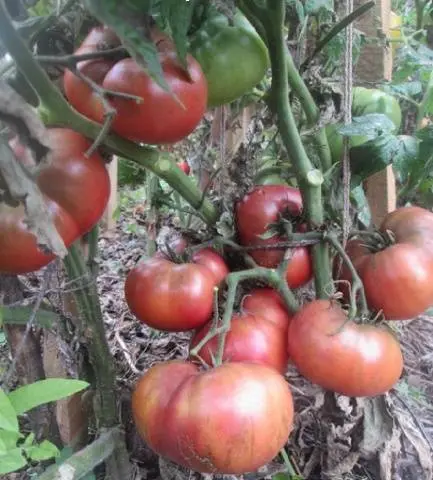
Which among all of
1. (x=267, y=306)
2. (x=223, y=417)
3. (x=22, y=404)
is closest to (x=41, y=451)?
(x=22, y=404)

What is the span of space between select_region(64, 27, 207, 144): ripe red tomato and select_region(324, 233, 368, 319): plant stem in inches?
10.8

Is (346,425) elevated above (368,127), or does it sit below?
below

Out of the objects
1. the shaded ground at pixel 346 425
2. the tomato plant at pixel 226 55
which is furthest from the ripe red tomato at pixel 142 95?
the shaded ground at pixel 346 425

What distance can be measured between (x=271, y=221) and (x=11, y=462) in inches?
17.6

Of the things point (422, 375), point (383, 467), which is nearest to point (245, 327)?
point (383, 467)

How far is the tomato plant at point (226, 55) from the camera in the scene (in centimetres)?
71

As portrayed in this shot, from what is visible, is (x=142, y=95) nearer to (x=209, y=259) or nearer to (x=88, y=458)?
(x=209, y=259)

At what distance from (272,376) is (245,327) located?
0.30 feet

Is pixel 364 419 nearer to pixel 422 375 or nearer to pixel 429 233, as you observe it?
pixel 429 233

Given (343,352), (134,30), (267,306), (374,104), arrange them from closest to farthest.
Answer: (134,30), (343,352), (267,306), (374,104)

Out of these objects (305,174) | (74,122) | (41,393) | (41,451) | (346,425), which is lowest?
(346,425)

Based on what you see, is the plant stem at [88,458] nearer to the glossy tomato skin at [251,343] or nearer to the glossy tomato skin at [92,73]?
the glossy tomato skin at [251,343]

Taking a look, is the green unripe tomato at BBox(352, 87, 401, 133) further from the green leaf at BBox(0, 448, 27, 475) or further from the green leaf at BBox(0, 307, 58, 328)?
the green leaf at BBox(0, 448, 27, 475)

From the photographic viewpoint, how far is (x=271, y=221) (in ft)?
2.64
